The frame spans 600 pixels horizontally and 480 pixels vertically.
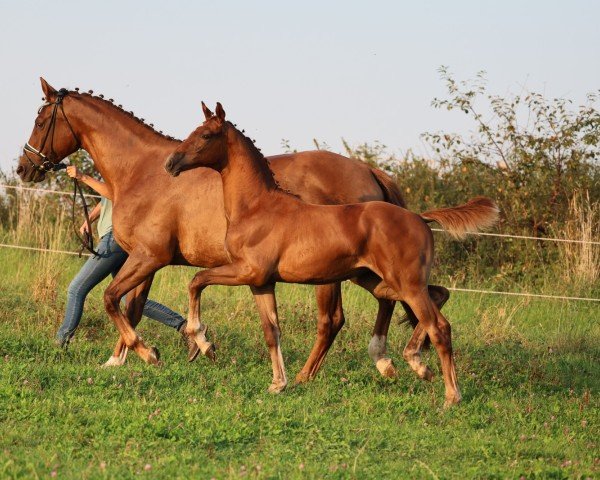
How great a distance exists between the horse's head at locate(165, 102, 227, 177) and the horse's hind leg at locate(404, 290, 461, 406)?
6.34 feet

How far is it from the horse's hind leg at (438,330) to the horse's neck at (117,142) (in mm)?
2869

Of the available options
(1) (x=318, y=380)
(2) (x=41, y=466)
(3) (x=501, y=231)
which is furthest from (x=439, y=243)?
(2) (x=41, y=466)

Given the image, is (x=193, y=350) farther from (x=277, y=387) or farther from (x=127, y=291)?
(x=127, y=291)

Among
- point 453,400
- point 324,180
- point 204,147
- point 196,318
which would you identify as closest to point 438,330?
point 453,400

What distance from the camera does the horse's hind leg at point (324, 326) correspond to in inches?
378

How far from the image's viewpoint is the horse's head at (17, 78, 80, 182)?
10.1m

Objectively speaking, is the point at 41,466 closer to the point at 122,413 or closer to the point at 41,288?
the point at 122,413

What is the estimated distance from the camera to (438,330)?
335 inches

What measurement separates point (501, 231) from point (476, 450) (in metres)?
10.4

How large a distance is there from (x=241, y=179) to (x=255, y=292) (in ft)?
3.08

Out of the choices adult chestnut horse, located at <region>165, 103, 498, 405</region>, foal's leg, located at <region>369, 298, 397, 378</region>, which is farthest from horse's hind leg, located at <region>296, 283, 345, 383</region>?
adult chestnut horse, located at <region>165, 103, 498, 405</region>

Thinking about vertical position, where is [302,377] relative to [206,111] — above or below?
below

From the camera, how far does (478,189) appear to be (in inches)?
693

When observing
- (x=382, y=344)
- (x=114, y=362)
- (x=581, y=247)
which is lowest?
(x=114, y=362)
